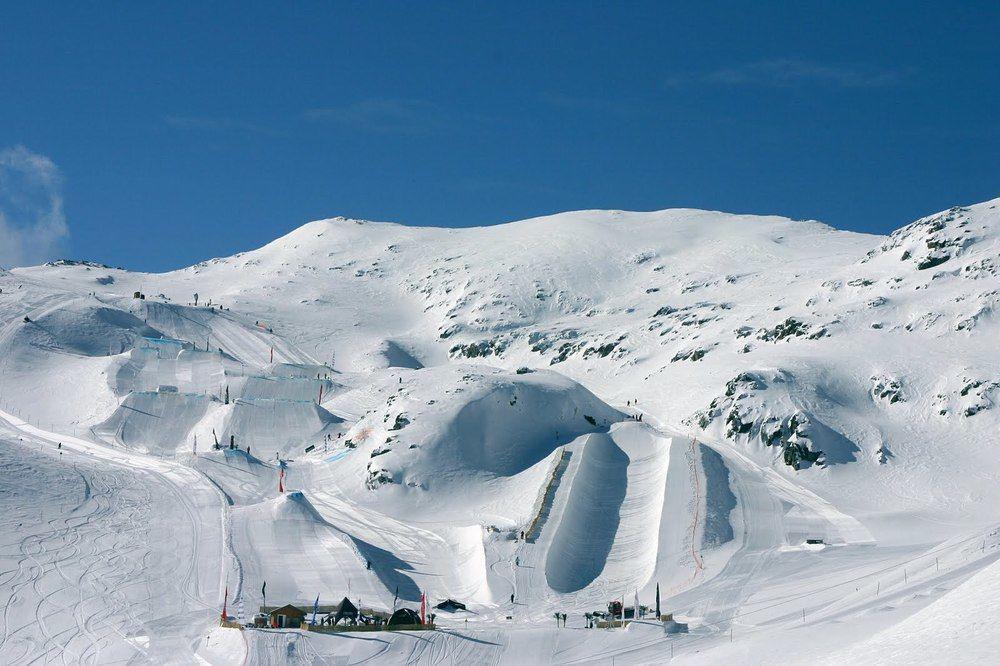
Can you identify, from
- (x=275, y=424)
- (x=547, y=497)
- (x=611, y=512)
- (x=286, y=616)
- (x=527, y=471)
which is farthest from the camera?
(x=275, y=424)

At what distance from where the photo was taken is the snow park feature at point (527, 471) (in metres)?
43.6

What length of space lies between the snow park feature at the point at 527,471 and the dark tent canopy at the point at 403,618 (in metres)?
0.17

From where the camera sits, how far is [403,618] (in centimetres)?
4497

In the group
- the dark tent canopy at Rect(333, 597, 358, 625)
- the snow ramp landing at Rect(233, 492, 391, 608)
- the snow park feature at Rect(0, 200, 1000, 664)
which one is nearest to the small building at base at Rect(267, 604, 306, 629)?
the snow park feature at Rect(0, 200, 1000, 664)

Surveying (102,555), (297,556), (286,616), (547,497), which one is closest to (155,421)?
(102,555)

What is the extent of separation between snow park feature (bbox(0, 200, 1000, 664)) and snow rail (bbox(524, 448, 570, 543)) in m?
0.21

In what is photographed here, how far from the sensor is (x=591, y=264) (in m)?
131

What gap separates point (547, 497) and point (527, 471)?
5.91 m

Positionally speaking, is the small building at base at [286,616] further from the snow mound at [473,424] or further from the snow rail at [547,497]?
the snow mound at [473,424]

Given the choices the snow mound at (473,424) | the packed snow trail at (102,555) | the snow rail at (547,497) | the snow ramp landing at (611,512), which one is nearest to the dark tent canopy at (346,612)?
the packed snow trail at (102,555)

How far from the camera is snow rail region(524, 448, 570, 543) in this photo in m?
56.4

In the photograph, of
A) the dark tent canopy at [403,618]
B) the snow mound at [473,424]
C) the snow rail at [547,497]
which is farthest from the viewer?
the snow mound at [473,424]

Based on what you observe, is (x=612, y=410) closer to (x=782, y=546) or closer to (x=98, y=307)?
(x=782, y=546)

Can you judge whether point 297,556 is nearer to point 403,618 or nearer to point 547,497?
point 403,618
